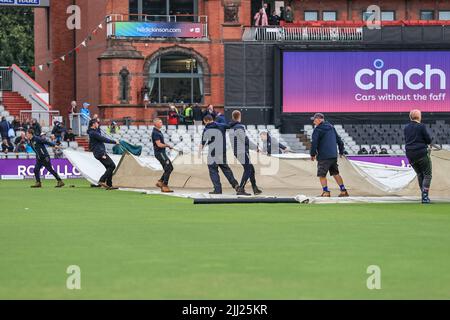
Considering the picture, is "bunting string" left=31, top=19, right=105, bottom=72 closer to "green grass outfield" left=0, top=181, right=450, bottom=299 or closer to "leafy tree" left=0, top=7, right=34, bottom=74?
"leafy tree" left=0, top=7, right=34, bottom=74

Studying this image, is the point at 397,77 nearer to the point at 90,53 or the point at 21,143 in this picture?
the point at 90,53

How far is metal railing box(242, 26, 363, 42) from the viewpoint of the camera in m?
54.3

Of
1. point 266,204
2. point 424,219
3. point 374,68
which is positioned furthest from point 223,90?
point 424,219

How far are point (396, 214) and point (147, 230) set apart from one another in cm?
534

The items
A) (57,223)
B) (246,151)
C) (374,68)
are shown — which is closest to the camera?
(57,223)

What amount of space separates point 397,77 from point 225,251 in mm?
42952

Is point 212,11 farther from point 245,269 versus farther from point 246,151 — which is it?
point 245,269

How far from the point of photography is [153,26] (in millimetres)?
54938

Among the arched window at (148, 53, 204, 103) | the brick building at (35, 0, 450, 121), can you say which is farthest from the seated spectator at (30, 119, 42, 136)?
the arched window at (148, 53, 204, 103)

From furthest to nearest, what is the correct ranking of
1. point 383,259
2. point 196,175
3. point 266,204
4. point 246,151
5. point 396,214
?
point 196,175
point 246,151
point 266,204
point 396,214
point 383,259

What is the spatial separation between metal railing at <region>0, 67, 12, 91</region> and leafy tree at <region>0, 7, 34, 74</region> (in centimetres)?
1886

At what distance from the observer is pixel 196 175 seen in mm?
29906

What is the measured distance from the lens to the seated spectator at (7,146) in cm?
4244

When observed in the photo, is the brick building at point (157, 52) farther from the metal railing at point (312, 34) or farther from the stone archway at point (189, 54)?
the metal railing at point (312, 34)
